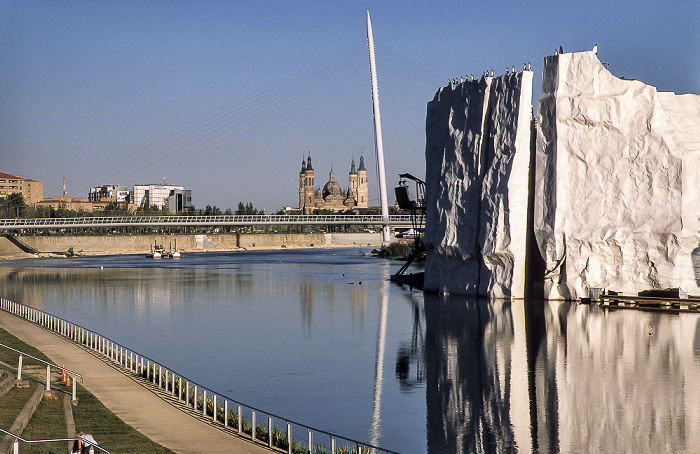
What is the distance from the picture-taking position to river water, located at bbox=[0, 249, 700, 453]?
54.0 feet

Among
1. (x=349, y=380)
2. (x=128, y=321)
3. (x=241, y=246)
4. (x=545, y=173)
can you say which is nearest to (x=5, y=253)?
(x=241, y=246)

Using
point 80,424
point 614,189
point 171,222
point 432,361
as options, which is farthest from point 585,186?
point 171,222

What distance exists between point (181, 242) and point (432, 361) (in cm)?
9397

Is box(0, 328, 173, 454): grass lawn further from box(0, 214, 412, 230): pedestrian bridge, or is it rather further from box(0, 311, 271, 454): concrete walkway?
box(0, 214, 412, 230): pedestrian bridge

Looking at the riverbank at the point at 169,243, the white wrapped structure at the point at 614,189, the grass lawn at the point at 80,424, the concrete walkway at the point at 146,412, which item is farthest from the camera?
the riverbank at the point at 169,243

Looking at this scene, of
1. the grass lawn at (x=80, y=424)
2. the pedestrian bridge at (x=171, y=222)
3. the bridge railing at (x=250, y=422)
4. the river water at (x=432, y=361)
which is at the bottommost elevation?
the river water at (x=432, y=361)

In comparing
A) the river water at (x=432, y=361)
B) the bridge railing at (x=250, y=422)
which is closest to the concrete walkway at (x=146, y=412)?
the bridge railing at (x=250, y=422)

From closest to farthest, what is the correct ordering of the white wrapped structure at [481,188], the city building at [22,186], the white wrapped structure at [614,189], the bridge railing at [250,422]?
the bridge railing at [250,422] → the white wrapped structure at [614,189] → the white wrapped structure at [481,188] → the city building at [22,186]

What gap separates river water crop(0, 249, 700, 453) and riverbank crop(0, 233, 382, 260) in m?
54.6

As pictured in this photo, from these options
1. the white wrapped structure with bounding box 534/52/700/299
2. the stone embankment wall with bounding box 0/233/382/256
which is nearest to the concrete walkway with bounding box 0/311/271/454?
the white wrapped structure with bounding box 534/52/700/299

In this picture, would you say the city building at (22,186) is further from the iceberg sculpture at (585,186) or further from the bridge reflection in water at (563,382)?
the bridge reflection in water at (563,382)

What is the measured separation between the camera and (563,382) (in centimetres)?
2072

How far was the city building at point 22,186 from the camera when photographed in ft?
579

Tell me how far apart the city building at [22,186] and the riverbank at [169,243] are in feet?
229
